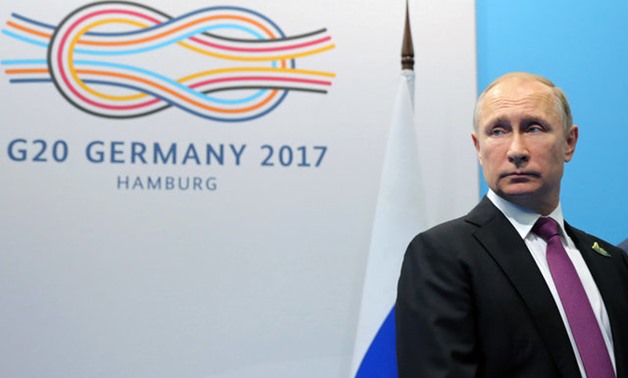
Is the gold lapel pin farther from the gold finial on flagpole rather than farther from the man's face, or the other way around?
the gold finial on flagpole

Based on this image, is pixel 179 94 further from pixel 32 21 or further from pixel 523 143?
pixel 523 143

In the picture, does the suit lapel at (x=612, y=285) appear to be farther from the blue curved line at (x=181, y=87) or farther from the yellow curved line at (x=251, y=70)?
the blue curved line at (x=181, y=87)

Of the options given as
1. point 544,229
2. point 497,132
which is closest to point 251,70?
point 497,132

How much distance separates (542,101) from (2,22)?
2.22m

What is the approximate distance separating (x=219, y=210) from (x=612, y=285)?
163cm

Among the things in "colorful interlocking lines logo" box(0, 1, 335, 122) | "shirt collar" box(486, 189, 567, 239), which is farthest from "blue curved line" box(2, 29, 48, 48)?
"shirt collar" box(486, 189, 567, 239)

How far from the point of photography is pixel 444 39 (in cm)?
308

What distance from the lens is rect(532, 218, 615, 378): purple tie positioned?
1.59 m

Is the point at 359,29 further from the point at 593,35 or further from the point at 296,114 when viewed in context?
the point at 593,35

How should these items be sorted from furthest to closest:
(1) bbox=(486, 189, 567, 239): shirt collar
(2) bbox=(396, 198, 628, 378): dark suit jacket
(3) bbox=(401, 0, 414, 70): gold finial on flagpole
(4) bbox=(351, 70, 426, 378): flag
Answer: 1. (3) bbox=(401, 0, 414, 70): gold finial on flagpole
2. (4) bbox=(351, 70, 426, 378): flag
3. (1) bbox=(486, 189, 567, 239): shirt collar
4. (2) bbox=(396, 198, 628, 378): dark suit jacket

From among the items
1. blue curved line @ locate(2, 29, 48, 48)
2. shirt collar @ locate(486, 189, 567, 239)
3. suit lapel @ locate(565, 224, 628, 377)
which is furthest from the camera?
blue curved line @ locate(2, 29, 48, 48)

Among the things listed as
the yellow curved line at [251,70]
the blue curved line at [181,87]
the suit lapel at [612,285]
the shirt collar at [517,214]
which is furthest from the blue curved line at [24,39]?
the suit lapel at [612,285]

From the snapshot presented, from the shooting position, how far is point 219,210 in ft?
9.75

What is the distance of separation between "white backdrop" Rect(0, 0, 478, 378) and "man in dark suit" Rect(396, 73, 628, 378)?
1.19 m
